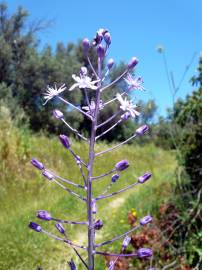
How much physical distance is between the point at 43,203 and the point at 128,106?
192 inches

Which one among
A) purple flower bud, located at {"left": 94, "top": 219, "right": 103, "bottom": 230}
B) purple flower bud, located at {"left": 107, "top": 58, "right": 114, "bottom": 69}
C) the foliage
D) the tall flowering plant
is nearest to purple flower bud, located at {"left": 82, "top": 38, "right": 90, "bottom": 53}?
the tall flowering plant

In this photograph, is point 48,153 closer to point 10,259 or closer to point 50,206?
point 50,206

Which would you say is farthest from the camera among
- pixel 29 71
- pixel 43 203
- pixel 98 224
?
pixel 29 71

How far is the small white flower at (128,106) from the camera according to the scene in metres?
1.66

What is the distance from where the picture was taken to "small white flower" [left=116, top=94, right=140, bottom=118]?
5.46 ft

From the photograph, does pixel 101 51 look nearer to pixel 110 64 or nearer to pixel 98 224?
pixel 110 64

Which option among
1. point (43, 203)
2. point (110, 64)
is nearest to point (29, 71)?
point (43, 203)

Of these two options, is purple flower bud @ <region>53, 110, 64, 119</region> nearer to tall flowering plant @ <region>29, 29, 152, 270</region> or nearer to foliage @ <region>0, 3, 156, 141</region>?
tall flowering plant @ <region>29, 29, 152, 270</region>

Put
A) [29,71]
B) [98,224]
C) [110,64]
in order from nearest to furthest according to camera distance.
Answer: [98,224], [110,64], [29,71]

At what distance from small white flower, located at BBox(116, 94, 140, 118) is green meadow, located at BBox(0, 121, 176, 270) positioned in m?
2.70

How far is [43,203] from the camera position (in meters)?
6.39

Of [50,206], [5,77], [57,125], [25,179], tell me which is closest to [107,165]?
[25,179]

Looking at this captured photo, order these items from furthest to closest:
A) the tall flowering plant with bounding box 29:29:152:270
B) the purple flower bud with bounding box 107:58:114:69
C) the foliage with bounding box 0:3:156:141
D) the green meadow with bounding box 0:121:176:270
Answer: the foliage with bounding box 0:3:156:141, the green meadow with bounding box 0:121:176:270, the purple flower bud with bounding box 107:58:114:69, the tall flowering plant with bounding box 29:29:152:270

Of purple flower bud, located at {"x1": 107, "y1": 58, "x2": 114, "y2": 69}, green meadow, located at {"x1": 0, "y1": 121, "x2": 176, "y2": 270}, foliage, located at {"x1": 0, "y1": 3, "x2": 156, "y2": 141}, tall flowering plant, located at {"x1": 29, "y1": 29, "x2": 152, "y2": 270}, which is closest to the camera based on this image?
tall flowering plant, located at {"x1": 29, "y1": 29, "x2": 152, "y2": 270}
